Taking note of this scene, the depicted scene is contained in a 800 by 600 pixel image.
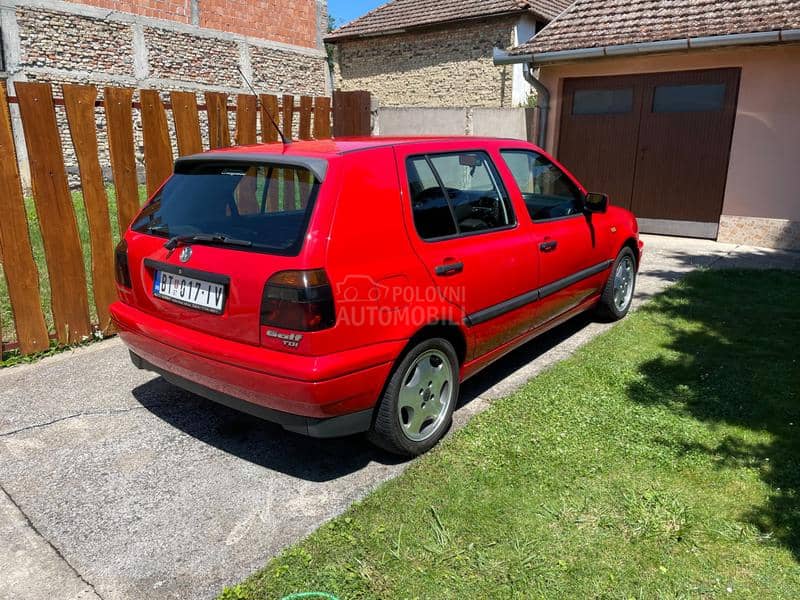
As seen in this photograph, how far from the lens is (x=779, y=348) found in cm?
483

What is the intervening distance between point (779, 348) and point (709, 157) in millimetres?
5315

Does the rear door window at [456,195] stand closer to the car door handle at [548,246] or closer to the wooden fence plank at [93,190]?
the car door handle at [548,246]

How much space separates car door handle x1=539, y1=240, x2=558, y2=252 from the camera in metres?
4.09

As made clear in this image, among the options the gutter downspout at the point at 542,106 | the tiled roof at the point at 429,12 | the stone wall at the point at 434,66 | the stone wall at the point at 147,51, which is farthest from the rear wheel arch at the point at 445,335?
the stone wall at the point at 434,66

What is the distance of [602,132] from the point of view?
33.1 ft

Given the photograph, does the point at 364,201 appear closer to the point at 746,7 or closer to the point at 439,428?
the point at 439,428

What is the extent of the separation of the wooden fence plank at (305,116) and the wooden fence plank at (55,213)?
2.44 m

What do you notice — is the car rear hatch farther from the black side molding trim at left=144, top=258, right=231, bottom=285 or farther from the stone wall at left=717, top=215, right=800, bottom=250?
the stone wall at left=717, top=215, right=800, bottom=250

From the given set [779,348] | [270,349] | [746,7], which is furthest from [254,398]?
[746,7]

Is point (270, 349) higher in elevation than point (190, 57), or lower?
lower

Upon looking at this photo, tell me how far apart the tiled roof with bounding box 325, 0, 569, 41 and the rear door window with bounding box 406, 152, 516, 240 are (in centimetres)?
1546

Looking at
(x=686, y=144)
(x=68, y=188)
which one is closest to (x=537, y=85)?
(x=686, y=144)

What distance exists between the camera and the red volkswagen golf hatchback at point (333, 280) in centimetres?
269

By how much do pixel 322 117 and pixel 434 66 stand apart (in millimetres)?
14623
